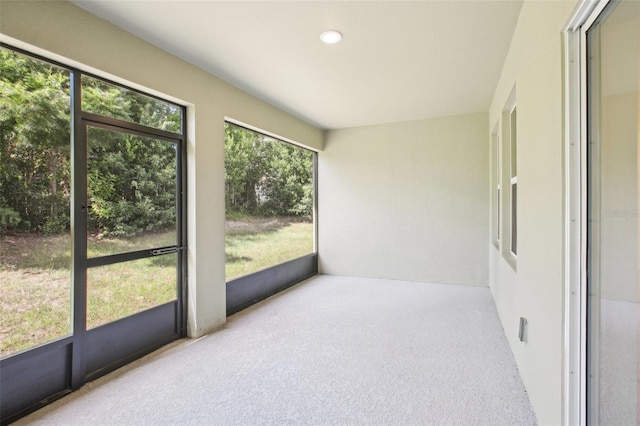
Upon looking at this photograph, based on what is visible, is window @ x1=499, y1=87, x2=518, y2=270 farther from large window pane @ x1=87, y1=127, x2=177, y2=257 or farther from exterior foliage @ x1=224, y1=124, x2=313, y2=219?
large window pane @ x1=87, y1=127, x2=177, y2=257

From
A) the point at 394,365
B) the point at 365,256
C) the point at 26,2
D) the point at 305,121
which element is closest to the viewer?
the point at 26,2

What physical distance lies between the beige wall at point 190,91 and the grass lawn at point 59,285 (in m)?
0.31

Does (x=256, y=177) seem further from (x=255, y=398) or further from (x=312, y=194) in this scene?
(x=255, y=398)

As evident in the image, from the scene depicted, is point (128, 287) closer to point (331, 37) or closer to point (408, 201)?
point (331, 37)

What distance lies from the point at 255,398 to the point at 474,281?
12.0 feet

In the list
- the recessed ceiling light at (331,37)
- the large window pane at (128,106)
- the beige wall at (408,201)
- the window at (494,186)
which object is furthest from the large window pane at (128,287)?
the window at (494,186)

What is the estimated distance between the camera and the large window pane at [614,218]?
0.93 meters

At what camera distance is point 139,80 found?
2387mm

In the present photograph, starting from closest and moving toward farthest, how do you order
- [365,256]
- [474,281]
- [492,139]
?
[492,139] → [474,281] → [365,256]

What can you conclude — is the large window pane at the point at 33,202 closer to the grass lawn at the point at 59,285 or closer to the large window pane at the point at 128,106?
the grass lawn at the point at 59,285

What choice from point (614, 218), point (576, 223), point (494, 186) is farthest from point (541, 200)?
point (494, 186)

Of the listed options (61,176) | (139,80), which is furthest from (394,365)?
(139,80)

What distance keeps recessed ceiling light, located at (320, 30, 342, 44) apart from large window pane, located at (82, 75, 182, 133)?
145 centimetres

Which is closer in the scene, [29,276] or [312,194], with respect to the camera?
[29,276]
